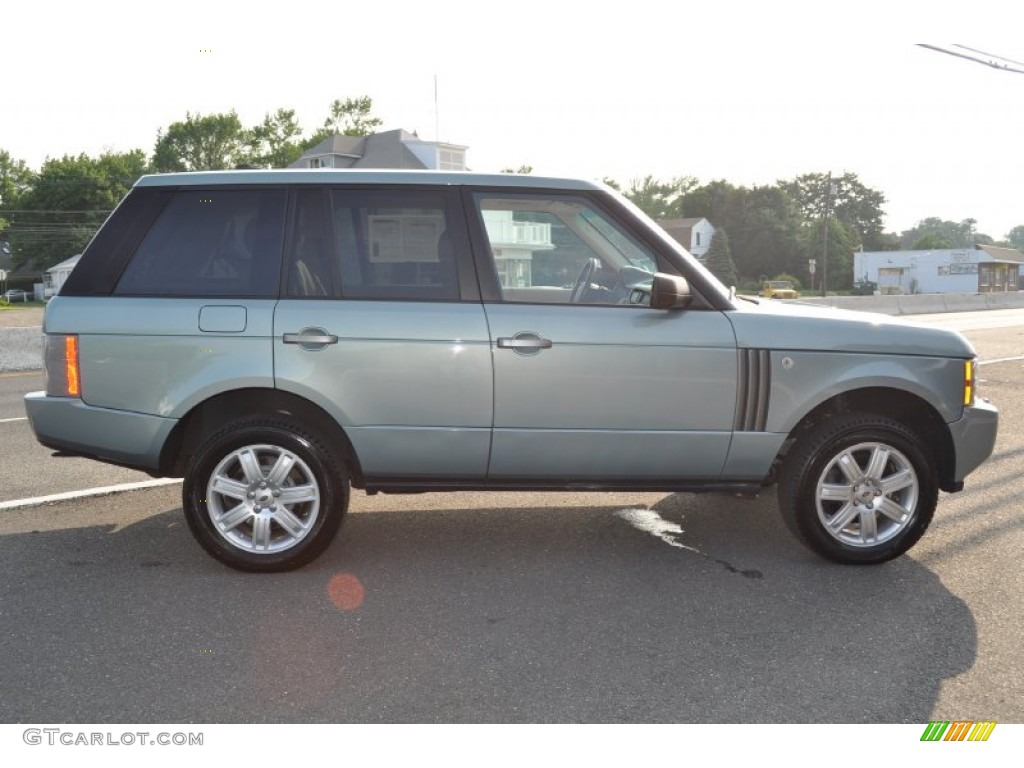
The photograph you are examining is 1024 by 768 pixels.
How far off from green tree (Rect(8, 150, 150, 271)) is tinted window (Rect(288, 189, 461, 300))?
95891mm

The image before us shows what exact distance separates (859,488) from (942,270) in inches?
3464

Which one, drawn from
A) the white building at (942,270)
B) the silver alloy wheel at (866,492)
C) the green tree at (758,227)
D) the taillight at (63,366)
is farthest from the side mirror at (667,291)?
the green tree at (758,227)

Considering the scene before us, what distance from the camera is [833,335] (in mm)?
4613

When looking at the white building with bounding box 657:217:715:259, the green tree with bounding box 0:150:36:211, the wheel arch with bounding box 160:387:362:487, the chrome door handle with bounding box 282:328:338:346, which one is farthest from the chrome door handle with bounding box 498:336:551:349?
the green tree with bounding box 0:150:36:211

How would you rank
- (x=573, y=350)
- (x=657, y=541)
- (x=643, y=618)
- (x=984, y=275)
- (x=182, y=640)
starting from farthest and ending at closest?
1. (x=984, y=275)
2. (x=657, y=541)
3. (x=573, y=350)
4. (x=643, y=618)
5. (x=182, y=640)

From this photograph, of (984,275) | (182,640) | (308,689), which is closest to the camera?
(308,689)

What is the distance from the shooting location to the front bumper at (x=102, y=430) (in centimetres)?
459

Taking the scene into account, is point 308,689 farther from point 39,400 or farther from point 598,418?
point 39,400

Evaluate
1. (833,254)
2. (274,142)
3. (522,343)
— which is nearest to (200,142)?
(274,142)

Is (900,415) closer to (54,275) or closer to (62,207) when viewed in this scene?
(54,275)

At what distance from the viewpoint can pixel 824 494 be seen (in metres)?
4.67

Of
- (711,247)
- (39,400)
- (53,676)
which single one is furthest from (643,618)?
(711,247)

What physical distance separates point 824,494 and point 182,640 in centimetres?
309

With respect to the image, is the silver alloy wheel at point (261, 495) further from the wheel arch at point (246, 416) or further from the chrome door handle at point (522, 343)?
the chrome door handle at point (522, 343)
